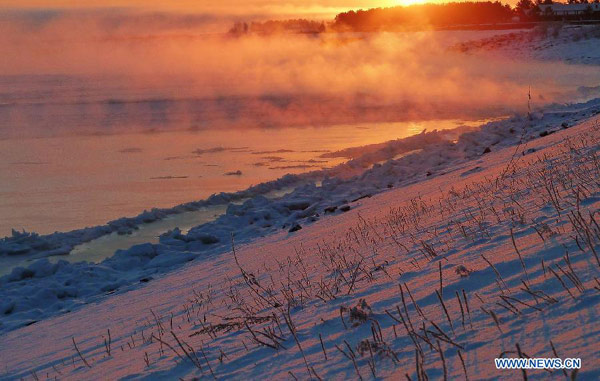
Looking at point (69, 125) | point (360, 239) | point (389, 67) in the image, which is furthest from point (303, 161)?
point (389, 67)

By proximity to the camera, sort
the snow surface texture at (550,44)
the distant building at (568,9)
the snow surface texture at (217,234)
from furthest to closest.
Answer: the distant building at (568,9) → the snow surface texture at (550,44) → the snow surface texture at (217,234)

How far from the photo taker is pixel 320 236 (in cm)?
1114

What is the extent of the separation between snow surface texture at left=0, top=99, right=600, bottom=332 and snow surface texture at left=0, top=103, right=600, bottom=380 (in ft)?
3.68

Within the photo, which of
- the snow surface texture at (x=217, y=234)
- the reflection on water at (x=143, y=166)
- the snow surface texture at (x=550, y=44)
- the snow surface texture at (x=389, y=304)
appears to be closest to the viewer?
the snow surface texture at (x=389, y=304)

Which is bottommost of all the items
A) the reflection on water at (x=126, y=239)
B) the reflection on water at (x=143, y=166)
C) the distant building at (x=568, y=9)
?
Result: the reflection on water at (x=126, y=239)

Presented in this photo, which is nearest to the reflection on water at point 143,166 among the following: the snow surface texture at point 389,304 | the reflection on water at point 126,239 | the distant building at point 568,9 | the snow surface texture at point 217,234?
the reflection on water at point 126,239

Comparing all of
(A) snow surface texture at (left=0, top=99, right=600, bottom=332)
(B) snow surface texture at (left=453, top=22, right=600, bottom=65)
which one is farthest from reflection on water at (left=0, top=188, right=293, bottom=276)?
(B) snow surface texture at (left=453, top=22, right=600, bottom=65)

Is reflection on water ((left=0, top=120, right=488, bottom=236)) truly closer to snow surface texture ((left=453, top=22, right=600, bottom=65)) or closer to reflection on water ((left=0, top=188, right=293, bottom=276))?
reflection on water ((left=0, top=188, right=293, bottom=276))

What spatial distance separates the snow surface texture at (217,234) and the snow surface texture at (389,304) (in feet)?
3.68

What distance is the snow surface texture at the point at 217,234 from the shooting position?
1113 cm

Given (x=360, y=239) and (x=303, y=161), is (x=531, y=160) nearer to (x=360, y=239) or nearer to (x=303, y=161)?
(x=360, y=239)

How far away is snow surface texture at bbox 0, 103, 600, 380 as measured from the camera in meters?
3.53

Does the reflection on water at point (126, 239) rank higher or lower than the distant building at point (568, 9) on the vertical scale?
lower

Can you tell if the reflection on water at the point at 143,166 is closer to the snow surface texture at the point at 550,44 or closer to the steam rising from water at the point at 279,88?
the steam rising from water at the point at 279,88
